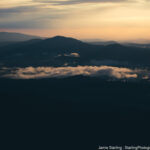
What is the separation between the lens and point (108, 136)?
400 feet

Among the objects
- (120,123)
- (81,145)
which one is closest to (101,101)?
(120,123)

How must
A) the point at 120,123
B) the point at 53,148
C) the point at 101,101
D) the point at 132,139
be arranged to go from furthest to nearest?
the point at 101,101, the point at 120,123, the point at 132,139, the point at 53,148

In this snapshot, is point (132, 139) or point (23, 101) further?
point (23, 101)

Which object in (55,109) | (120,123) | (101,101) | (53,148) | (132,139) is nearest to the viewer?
(53,148)

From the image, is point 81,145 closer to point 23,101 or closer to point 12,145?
point 12,145

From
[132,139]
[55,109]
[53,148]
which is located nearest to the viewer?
[53,148]

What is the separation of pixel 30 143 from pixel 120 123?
4786 cm

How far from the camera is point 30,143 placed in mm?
113062

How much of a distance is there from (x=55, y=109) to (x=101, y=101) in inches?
1401

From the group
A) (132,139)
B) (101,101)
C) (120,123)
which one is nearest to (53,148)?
(132,139)

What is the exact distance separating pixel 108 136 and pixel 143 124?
27.4 meters

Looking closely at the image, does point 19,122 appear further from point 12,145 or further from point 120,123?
point 120,123

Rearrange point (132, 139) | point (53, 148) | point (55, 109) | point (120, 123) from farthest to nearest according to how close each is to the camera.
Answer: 1. point (55, 109)
2. point (120, 123)
3. point (132, 139)
4. point (53, 148)

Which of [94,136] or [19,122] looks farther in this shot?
[19,122]
